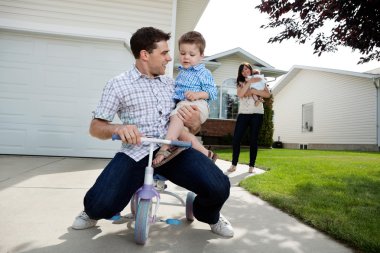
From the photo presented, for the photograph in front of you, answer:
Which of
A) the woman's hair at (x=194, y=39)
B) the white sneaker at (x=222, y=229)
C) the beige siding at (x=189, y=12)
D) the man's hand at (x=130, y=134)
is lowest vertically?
the white sneaker at (x=222, y=229)

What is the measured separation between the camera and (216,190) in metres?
2.21

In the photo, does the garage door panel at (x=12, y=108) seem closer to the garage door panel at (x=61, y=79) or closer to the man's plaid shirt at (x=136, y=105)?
the garage door panel at (x=61, y=79)

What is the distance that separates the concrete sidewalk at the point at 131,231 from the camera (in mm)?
2146

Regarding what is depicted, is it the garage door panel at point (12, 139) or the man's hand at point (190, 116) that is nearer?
the man's hand at point (190, 116)

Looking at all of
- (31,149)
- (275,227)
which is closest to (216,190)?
(275,227)

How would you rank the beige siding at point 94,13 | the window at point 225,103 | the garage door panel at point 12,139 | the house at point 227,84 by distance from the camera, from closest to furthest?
the garage door panel at point 12,139 < the beige siding at point 94,13 < the house at point 227,84 < the window at point 225,103

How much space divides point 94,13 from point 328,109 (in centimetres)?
1640

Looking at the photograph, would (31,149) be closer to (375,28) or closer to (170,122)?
(170,122)

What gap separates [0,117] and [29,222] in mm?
5573

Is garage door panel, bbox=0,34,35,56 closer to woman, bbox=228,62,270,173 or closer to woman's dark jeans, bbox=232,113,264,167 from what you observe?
woman, bbox=228,62,270,173

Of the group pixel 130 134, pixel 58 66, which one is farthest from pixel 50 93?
pixel 130 134

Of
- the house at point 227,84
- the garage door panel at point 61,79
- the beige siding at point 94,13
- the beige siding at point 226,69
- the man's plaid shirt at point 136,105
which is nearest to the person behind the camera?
the man's plaid shirt at point 136,105

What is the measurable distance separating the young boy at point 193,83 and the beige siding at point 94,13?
5327mm

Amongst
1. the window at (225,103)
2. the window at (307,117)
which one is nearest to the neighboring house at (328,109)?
the window at (307,117)
